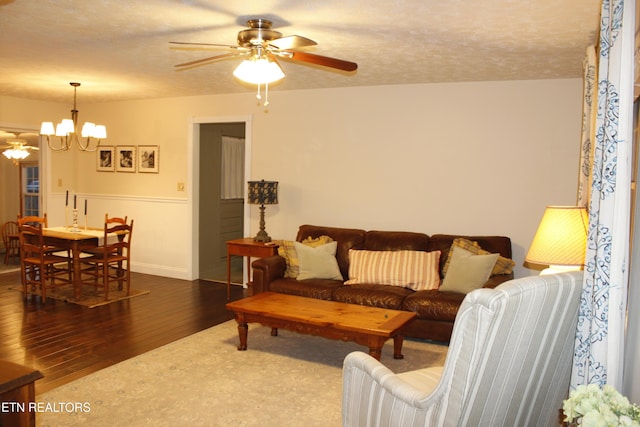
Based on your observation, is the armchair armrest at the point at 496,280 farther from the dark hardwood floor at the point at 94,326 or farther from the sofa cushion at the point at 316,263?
the dark hardwood floor at the point at 94,326

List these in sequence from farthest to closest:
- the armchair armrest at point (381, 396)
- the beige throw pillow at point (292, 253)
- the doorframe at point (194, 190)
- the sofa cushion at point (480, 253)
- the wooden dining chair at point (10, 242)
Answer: the wooden dining chair at point (10, 242) → the doorframe at point (194, 190) → the beige throw pillow at point (292, 253) → the sofa cushion at point (480, 253) → the armchair armrest at point (381, 396)

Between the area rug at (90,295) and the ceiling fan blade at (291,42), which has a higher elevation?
the ceiling fan blade at (291,42)

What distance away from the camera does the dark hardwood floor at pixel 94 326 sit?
12.4 feet

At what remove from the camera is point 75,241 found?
5.41 metres

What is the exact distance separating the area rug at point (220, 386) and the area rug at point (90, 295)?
5.29ft

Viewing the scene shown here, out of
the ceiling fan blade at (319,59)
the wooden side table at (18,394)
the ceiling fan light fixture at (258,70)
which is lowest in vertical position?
the wooden side table at (18,394)

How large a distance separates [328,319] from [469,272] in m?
1.44

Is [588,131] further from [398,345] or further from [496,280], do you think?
[398,345]

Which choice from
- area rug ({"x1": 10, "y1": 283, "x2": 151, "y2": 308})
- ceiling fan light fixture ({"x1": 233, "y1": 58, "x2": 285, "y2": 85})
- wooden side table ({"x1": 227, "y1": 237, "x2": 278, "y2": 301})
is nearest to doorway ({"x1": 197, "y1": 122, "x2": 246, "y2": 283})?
wooden side table ({"x1": 227, "y1": 237, "x2": 278, "y2": 301})

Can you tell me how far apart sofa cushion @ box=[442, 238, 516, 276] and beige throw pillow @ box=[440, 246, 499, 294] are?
0.12m

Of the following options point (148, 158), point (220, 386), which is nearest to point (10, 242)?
point (148, 158)

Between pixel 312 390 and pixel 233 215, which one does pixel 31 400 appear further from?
pixel 233 215

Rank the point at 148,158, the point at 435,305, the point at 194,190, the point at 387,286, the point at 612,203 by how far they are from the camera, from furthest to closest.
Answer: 1. the point at 148,158
2. the point at 194,190
3. the point at 387,286
4. the point at 435,305
5. the point at 612,203

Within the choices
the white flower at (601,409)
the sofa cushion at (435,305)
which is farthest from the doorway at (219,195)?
the white flower at (601,409)
